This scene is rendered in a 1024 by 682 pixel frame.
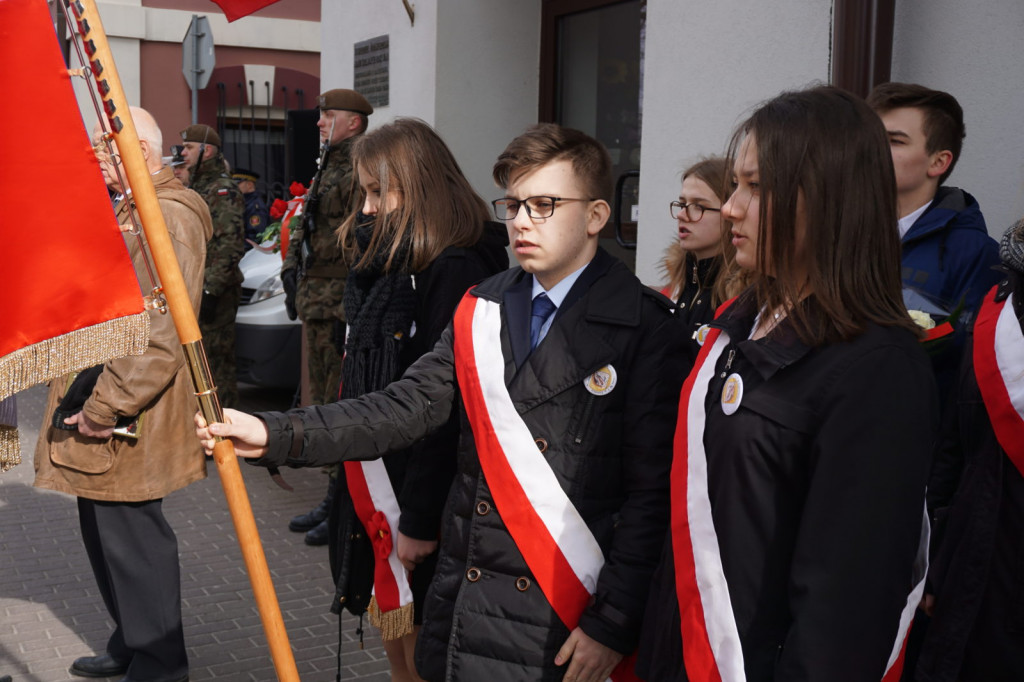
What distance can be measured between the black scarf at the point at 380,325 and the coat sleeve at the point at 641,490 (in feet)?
3.84

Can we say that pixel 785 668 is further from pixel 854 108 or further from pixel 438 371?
pixel 438 371

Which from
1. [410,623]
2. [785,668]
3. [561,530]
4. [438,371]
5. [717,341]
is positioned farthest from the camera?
[410,623]

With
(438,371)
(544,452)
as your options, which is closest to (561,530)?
(544,452)

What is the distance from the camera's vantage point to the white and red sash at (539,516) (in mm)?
2492

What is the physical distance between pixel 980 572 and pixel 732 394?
96 centimetres

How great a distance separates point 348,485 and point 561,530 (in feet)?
3.94

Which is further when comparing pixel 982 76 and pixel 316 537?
pixel 316 537

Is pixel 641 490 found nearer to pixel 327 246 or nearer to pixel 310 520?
pixel 310 520

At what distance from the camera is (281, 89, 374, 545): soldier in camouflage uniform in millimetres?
6453

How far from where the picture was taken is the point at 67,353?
8.38 feet

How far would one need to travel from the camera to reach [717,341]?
86.7 inches

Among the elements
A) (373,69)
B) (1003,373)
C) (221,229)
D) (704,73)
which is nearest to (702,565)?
(1003,373)

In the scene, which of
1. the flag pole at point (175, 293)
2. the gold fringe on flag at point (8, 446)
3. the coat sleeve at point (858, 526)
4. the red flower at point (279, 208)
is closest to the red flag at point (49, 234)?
the flag pole at point (175, 293)

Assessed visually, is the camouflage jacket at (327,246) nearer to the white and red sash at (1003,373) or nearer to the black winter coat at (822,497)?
the white and red sash at (1003,373)
